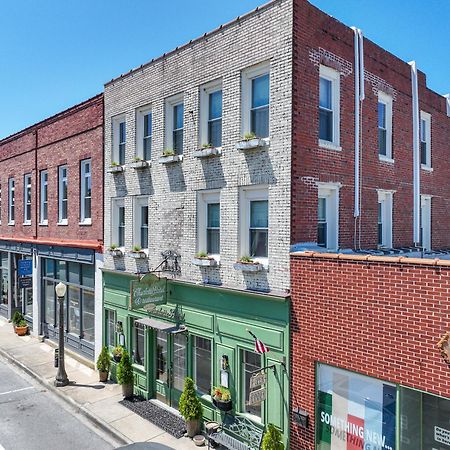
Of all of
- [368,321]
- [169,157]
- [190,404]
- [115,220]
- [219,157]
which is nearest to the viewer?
[368,321]

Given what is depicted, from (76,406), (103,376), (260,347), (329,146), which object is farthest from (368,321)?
(103,376)

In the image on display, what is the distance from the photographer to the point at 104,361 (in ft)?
47.8

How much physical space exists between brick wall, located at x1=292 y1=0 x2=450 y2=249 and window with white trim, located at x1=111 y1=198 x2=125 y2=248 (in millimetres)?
7655

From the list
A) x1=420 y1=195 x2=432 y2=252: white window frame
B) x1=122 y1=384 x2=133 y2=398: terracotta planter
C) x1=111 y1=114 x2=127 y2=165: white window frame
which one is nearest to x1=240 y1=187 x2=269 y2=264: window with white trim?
x1=122 y1=384 x2=133 y2=398: terracotta planter

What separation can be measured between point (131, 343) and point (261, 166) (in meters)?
7.79

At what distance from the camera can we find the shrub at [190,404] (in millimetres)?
10719

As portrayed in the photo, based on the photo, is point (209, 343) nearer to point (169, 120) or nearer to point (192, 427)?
point (192, 427)

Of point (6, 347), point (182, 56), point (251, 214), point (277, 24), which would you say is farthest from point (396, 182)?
point (6, 347)

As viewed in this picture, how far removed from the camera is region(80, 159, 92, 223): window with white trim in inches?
661

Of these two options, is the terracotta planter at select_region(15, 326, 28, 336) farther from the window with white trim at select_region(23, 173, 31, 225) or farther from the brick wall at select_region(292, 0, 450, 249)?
the brick wall at select_region(292, 0, 450, 249)

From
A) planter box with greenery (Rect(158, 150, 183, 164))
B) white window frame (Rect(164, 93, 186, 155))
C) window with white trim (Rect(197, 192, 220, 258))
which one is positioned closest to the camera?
window with white trim (Rect(197, 192, 220, 258))

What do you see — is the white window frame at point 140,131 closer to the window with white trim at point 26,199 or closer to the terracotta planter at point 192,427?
the terracotta planter at point 192,427

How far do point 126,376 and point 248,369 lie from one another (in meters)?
4.85

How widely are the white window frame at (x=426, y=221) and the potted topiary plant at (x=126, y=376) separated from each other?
424 inches
